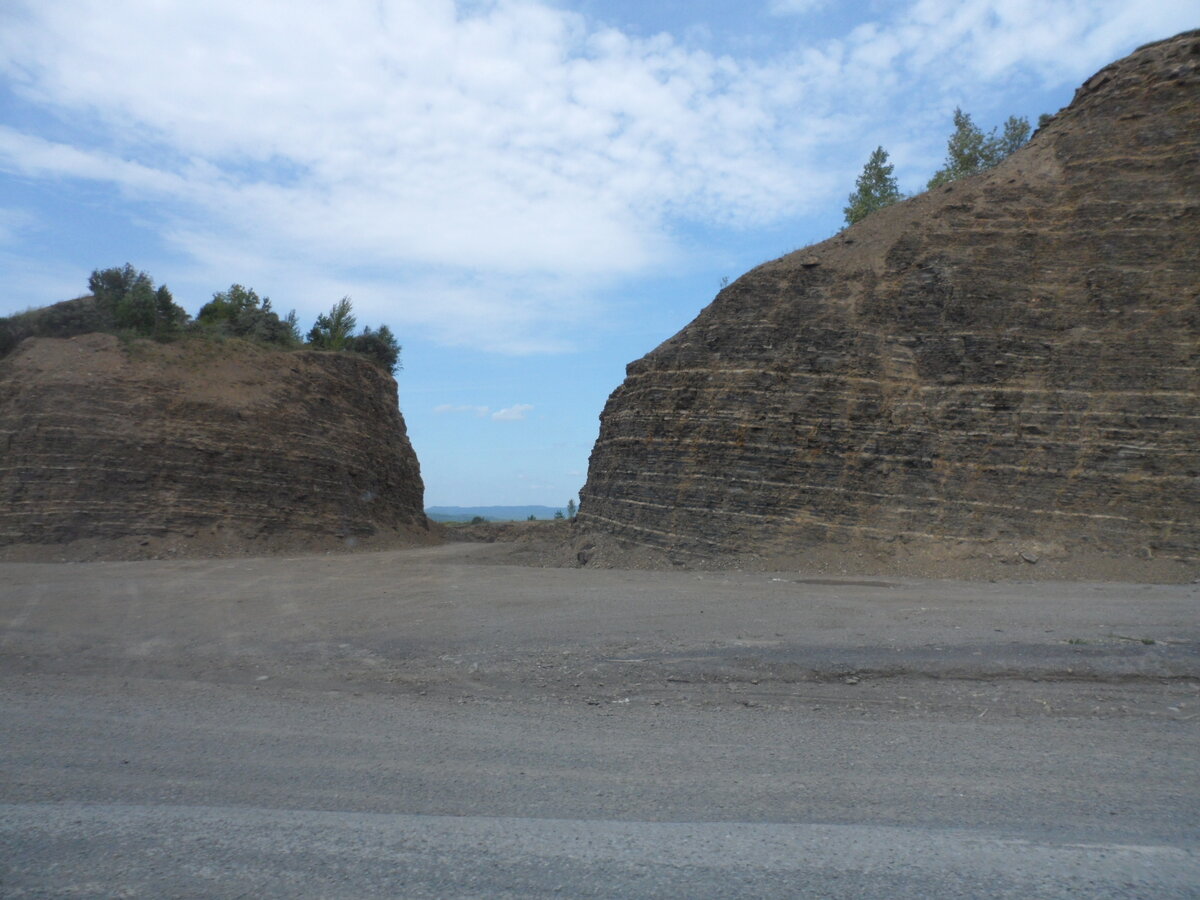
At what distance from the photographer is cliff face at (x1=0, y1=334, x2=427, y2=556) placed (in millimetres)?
23766

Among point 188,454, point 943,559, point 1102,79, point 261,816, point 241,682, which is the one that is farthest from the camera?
point 188,454

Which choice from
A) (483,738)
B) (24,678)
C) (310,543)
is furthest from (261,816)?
(310,543)

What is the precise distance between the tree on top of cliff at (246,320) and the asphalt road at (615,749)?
898 inches

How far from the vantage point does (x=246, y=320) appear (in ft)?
109

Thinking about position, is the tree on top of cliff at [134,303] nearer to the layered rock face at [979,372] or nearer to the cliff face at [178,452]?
the cliff face at [178,452]

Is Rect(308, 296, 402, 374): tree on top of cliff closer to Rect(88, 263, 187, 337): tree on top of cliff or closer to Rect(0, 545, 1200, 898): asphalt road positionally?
Rect(88, 263, 187, 337): tree on top of cliff

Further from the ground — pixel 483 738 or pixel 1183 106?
pixel 1183 106

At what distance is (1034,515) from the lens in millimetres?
15320

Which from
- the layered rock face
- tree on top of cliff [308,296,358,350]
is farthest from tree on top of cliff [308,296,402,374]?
the layered rock face

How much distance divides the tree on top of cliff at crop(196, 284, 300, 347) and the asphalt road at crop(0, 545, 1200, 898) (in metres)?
22.8

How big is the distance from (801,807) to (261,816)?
9.10 ft

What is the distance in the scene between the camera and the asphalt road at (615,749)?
148 inches

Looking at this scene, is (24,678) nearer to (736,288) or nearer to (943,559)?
(943,559)

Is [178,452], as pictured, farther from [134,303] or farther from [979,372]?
[979,372]
